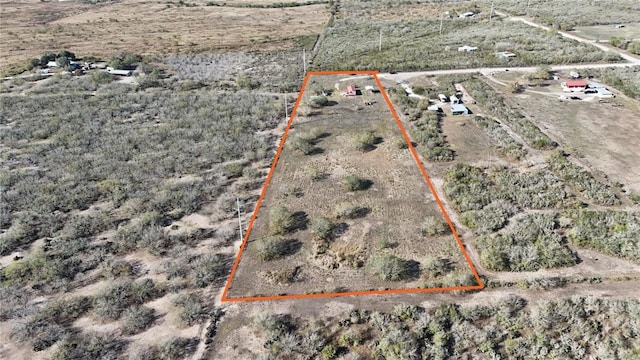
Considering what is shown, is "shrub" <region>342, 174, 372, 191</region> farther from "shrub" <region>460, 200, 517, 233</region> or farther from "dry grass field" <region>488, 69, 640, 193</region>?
"dry grass field" <region>488, 69, 640, 193</region>

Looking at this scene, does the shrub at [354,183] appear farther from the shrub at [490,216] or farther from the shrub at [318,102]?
the shrub at [318,102]

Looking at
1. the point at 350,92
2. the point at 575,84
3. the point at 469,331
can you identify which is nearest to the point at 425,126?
the point at 350,92

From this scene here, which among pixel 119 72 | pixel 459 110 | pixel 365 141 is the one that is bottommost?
pixel 365 141

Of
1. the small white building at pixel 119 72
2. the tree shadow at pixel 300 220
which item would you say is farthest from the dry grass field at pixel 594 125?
the small white building at pixel 119 72

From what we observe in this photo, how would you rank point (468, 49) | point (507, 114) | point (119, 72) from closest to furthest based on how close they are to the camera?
point (507, 114) < point (119, 72) < point (468, 49)

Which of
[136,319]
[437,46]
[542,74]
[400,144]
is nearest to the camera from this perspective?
[136,319]

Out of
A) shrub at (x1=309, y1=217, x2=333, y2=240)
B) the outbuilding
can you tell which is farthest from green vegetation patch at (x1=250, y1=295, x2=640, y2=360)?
the outbuilding

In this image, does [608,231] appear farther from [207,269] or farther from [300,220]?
[207,269]
